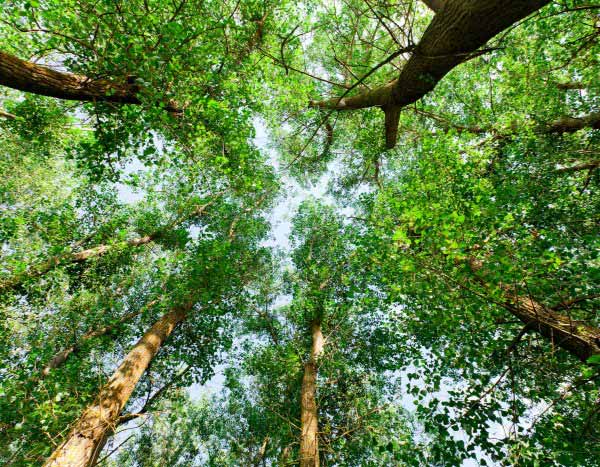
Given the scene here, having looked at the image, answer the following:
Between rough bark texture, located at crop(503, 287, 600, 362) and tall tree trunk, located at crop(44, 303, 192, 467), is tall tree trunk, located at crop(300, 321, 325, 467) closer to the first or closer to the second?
tall tree trunk, located at crop(44, 303, 192, 467)

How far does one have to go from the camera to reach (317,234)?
1160 centimetres

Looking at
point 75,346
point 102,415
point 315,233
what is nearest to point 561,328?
point 102,415

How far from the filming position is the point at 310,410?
247 inches

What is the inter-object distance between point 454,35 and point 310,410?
7867mm

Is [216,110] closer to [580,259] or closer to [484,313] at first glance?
[484,313]

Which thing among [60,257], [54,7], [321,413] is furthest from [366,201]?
[60,257]

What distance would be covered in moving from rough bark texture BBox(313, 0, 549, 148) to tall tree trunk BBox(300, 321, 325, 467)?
266 inches

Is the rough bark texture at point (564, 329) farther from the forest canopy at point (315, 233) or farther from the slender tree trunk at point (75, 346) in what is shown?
the slender tree trunk at point (75, 346)

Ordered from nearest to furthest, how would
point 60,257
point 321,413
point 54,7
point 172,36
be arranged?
point 172,36
point 54,7
point 60,257
point 321,413

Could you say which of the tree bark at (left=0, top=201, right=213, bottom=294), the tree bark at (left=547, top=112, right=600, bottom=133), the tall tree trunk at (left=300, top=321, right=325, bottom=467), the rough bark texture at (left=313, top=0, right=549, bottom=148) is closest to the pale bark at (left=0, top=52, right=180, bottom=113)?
the rough bark texture at (left=313, top=0, right=549, bottom=148)

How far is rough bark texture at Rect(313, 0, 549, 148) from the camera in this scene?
2889mm

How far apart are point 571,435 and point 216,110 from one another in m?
6.74

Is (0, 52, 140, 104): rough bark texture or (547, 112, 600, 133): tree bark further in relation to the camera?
(547, 112, 600, 133): tree bark

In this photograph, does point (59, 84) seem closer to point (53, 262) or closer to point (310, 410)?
point (53, 262)
